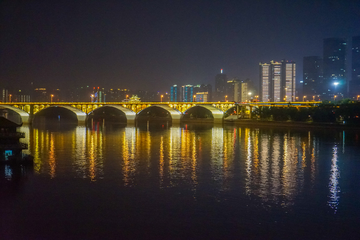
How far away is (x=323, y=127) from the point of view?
2291 inches

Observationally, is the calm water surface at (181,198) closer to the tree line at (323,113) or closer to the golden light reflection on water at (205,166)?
the golden light reflection on water at (205,166)

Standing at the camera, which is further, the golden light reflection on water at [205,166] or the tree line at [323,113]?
the tree line at [323,113]

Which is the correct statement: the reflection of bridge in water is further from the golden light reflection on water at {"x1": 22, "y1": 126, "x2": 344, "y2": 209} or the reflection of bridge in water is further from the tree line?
the golden light reflection on water at {"x1": 22, "y1": 126, "x2": 344, "y2": 209}

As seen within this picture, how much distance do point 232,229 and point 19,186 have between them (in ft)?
36.6

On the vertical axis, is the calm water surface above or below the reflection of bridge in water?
below

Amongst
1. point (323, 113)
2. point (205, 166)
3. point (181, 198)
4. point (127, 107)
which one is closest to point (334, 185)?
point (205, 166)

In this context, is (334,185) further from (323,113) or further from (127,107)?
(127,107)

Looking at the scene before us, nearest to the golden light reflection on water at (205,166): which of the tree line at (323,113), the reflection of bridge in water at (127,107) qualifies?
the tree line at (323,113)

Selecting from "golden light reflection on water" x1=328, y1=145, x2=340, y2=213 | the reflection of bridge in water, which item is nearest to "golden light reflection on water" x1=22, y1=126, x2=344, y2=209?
"golden light reflection on water" x1=328, y1=145, x2=340, y2=213

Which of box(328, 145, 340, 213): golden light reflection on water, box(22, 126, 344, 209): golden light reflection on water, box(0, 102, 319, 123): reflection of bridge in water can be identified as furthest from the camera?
box(0, 102, 319, 123): reflection of bridge in water

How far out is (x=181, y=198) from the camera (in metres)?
15.3

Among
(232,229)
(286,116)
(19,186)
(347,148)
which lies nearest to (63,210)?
(19,186)

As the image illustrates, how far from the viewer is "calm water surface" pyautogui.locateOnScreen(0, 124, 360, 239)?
1173 cm

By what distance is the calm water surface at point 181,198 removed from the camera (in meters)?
11.7
